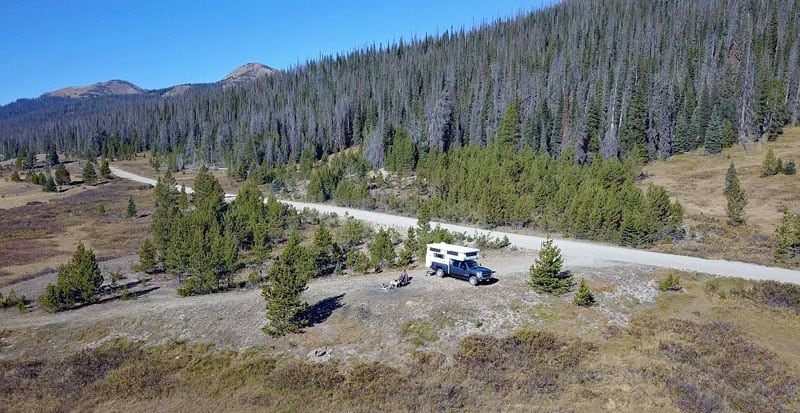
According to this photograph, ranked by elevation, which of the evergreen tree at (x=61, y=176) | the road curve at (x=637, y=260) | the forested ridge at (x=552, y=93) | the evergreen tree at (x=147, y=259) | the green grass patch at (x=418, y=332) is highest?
the forested ridge at (x=552, y=93)

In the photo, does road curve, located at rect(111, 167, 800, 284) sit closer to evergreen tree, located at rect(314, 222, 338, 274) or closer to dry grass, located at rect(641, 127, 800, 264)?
dry grass, located at rect(641, 127, 800, 264)

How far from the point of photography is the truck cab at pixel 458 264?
2831cm

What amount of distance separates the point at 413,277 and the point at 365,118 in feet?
332

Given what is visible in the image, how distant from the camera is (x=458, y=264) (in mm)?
29250

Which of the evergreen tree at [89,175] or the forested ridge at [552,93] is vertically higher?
the forested ridge at [552,93]

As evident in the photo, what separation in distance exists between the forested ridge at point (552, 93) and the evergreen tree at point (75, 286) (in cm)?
6624

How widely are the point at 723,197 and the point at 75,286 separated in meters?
66.4

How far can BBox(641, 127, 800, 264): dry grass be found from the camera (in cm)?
3616

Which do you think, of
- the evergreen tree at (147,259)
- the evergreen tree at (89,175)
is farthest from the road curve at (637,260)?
the evergreen tree at (89,175)

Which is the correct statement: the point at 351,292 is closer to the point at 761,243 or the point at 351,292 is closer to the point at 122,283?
the point at 122,283

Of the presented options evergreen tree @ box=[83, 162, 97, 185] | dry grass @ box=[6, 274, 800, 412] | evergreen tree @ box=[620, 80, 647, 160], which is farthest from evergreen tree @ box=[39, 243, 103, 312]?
evergreen tree @ box=[83, 162, 97, 185]

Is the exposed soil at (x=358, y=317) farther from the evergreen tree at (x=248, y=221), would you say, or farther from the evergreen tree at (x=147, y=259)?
the evergreen tree at (x=248, y=221)

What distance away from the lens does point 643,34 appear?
108938 mm

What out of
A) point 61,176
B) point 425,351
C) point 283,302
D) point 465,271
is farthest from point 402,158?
point 61,176
